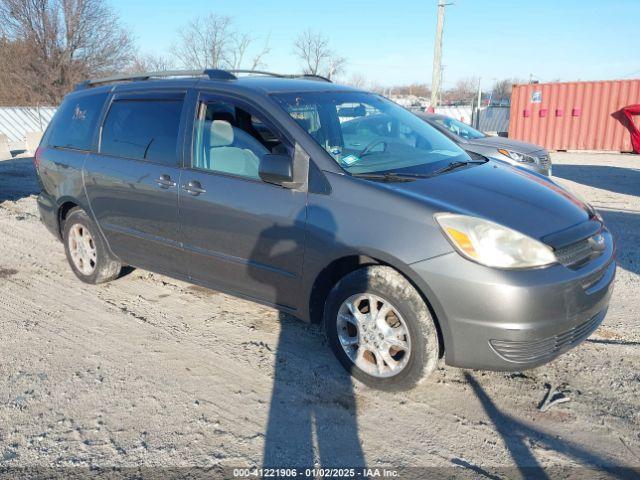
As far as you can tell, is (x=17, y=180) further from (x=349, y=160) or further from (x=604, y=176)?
(x=604, y=176)

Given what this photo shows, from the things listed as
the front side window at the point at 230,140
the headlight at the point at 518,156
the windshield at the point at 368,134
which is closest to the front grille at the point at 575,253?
the windshield at the point at 368,134

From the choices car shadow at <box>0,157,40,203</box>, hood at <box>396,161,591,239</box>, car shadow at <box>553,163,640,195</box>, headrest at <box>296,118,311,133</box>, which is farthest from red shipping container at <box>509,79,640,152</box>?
headrest at <box>296,118,311,133</box>

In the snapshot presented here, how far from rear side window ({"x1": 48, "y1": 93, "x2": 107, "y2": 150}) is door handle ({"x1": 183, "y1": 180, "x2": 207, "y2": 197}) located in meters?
1.52

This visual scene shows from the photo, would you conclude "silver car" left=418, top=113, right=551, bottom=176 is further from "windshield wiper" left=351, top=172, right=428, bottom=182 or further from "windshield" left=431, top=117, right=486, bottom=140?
"windshield wiper" left=351, top=172, right=428, bottom=182

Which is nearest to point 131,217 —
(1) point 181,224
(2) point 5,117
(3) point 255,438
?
(1) point 181,224

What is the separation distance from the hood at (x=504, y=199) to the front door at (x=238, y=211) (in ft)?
2.64

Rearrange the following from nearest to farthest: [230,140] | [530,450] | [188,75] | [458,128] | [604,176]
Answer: [530,450] → [230,140] → [188,75] → [458,128] → [604,176]

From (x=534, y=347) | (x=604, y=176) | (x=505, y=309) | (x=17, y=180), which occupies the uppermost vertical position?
(x=604, y=176)

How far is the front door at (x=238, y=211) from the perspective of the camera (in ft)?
11.4

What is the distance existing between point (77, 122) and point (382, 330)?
12.2 ft

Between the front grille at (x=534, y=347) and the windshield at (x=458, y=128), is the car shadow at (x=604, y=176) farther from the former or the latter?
the front grille at (x=534, y=347)

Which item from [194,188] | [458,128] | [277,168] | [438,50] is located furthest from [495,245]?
[438,50]

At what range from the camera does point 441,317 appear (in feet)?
9.59

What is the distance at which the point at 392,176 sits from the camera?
3.37 metres
